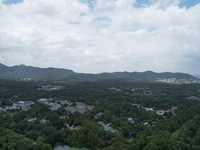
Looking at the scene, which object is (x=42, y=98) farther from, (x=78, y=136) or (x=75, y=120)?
(x=78, y=136)

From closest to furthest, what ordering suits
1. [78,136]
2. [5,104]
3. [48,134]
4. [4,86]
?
1. [78,136]
2. [48,134]
3. [5,104]
4. [4,86]

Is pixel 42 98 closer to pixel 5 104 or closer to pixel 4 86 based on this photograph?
pixel 5 104

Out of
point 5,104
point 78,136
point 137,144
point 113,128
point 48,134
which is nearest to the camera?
point 137,144

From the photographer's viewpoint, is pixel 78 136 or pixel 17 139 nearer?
pixel 17 139

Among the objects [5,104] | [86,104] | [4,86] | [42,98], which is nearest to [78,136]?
[86,104]

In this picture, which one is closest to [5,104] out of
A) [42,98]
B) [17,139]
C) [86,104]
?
[42,98]

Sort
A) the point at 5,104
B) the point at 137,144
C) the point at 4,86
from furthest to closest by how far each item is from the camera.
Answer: the point at 4,86
the point at 5,104
the point at 137,144

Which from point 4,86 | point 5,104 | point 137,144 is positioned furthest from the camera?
point 4,86

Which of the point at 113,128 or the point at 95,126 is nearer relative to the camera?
the point at 95,126
